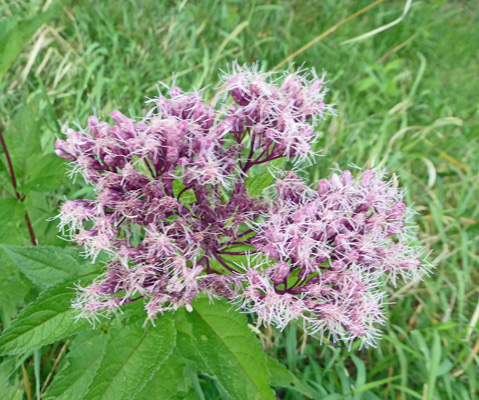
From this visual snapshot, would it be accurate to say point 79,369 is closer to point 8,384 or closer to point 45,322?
point 45,322

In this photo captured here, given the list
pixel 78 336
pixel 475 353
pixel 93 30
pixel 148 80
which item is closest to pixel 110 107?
pixel 148 80

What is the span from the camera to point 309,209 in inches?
45.8

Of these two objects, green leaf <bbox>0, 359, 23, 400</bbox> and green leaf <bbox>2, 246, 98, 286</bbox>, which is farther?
green leaf <bbox>0, 359, 23, 400</bbox>

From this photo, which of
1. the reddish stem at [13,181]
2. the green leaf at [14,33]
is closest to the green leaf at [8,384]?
the reddish stem at [13,181]

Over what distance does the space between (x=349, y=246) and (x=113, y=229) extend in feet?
2.03

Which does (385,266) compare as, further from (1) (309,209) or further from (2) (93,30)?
(2) (93,30)

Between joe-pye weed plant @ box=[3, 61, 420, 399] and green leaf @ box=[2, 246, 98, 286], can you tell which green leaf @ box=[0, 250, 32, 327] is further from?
joe-pye weed plant @ box=[3, 61, 420, 399]

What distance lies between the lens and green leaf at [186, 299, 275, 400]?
107 cm

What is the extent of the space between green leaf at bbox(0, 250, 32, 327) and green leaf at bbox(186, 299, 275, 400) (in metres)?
0.81

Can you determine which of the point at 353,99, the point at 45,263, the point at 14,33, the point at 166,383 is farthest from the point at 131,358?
the point at 353,99

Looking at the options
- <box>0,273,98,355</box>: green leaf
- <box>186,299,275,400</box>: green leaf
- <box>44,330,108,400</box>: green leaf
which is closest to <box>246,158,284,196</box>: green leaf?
<box>186,299,275,400</box>: green leaf

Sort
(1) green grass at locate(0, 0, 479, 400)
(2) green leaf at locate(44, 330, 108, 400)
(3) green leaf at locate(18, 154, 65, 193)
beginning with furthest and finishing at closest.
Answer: (1) green grass at locate(0, 0, 479, 400), (3) green leaf at locate(18, 154, 65, 193), (2) green leaf at locate(44, 330, 108, 400)

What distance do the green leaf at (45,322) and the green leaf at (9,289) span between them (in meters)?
0.57

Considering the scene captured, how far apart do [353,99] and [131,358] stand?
270cm
